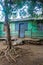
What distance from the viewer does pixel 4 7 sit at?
10.7 m

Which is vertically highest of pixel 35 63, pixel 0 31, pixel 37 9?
pixel 37 9

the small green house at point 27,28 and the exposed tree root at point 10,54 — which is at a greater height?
the small green house at point 27,28

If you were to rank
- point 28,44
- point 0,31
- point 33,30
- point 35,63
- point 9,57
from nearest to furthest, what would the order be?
1. point 35,63
2. point 9,57
3. point 28,44
4. point 33,30
5. point 0,31

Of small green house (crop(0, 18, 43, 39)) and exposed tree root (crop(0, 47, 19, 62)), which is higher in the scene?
small green house (crop(0, 18, 43, 39))

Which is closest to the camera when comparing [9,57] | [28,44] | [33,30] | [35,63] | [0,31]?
[35,63]

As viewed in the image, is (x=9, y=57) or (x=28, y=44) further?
(x=28, y=44)

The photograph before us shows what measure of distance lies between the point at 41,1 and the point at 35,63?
12.6 feet

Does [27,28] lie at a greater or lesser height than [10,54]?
A: greater

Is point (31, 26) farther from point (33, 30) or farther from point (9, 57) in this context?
point (9, 57)

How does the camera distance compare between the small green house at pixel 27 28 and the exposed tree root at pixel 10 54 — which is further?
the small green house at pixel 27 28

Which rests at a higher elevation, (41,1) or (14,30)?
(41,1)

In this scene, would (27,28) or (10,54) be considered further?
(27,28)

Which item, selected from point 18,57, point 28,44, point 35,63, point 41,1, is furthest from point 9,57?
point 28,44

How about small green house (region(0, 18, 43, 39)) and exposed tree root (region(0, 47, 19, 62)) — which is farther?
small green house (region(0, 18, 43, 39))
